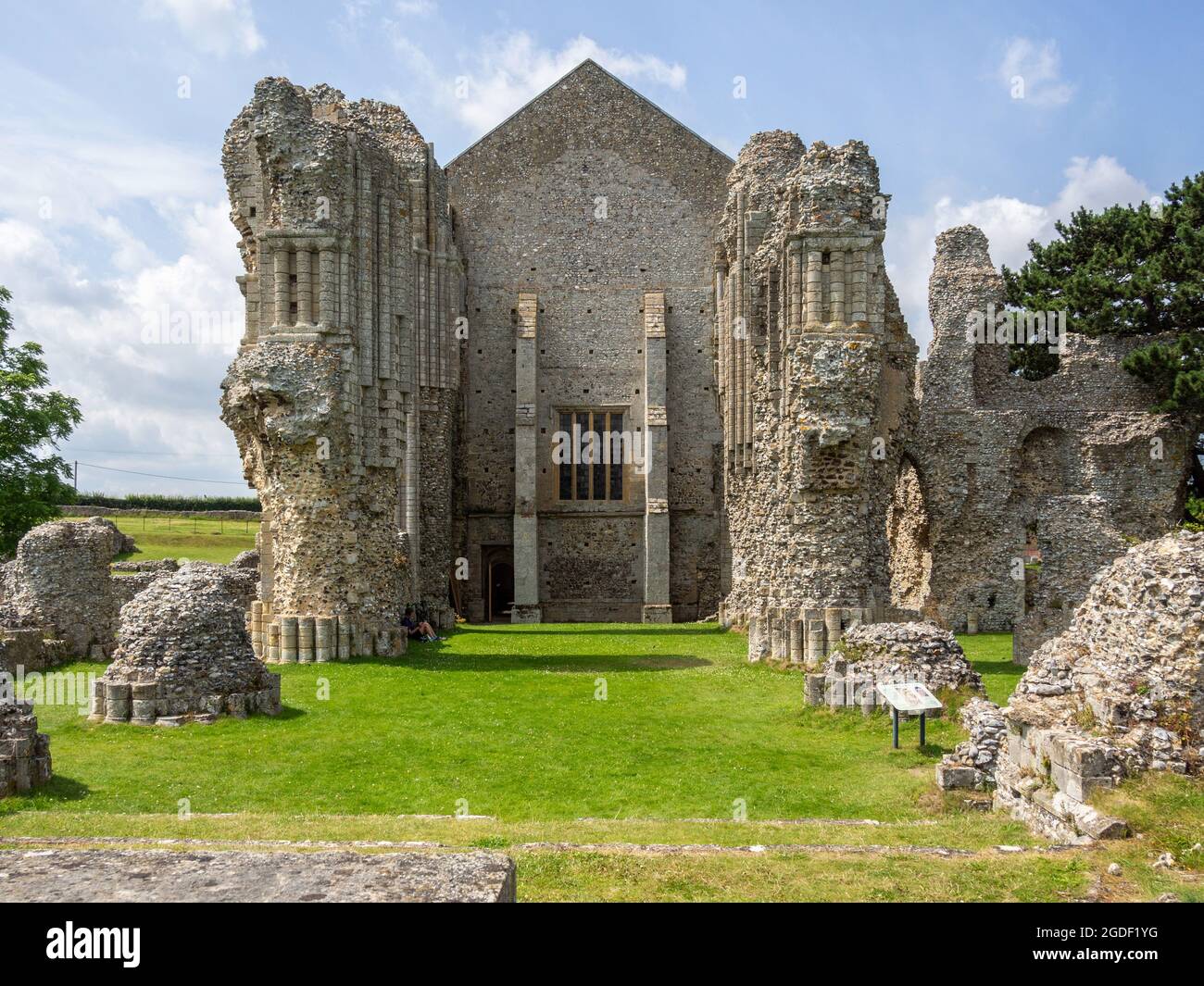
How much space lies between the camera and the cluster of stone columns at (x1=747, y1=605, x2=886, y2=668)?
16.3m

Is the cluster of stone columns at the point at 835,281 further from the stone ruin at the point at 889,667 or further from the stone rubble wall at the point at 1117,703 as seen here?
the stone rubble wall at the point at 1117,703

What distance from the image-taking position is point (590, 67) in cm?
3184

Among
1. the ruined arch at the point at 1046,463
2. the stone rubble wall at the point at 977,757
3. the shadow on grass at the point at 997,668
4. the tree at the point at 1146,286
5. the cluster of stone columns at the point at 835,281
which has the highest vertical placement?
the tree at the point at 1146,286

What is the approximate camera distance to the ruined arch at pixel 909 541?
26.0m

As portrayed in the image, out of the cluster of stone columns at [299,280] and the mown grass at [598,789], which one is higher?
the cluster of stone columns at [299,280]

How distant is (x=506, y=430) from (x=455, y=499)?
105 inches

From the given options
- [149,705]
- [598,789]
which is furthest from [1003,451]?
[149,705]

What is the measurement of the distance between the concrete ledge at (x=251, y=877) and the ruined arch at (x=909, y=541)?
23463 mm

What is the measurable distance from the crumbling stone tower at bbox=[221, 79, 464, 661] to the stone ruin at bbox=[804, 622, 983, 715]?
889 centimetres

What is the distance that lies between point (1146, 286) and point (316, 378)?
73.7 feet

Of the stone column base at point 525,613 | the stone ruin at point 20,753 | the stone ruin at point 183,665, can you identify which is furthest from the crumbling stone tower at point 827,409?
the stone ruin at point 20,753

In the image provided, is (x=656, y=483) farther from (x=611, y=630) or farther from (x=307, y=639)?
A: (x=307, y=639)

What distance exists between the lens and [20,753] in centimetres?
801

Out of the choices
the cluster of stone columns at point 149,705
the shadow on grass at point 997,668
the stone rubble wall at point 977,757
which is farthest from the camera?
the shadow on grass at point 997,668
